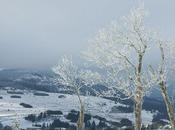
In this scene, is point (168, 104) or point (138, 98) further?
point (138, 98)

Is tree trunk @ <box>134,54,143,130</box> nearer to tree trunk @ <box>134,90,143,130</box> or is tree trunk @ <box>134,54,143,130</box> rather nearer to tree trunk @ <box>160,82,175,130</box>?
tree trunk @ <box>134,90,143,130</box>

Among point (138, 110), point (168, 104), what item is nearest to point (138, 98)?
point (138, 110)

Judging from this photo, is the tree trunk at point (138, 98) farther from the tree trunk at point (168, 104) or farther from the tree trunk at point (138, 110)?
the tree trunk at point (168, 104)

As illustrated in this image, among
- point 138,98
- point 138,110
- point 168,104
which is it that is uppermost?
point 138,98

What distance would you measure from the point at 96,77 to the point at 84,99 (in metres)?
23.3

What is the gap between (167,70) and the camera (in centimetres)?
3397

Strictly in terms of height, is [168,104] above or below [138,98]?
below

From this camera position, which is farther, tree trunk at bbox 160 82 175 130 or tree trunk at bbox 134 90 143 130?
tree trunk at bbox 134 90 143 130

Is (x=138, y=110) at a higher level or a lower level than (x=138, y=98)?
lower

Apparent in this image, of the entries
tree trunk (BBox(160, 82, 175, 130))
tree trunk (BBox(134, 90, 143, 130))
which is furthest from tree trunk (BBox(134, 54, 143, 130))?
tree trunk (BBox(160, 82, 175, 130))

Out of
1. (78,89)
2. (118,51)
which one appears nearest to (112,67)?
(118,51)

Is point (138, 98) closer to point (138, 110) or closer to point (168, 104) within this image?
point (138, 110)

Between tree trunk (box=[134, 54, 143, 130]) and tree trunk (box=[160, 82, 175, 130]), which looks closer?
tree trunk (box=[160, 82, 175, 130])

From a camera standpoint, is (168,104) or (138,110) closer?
(168,104)
